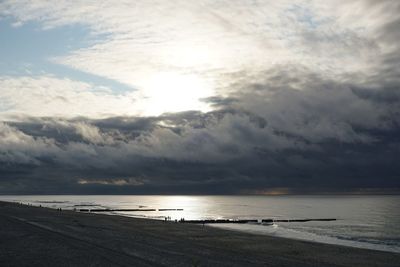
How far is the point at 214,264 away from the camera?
29625mm

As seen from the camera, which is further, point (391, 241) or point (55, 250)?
point (391, 241)

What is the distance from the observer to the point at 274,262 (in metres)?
32.2

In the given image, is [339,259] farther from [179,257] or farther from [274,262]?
[179,257]

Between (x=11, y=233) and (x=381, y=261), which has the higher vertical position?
(x=11, y=233)

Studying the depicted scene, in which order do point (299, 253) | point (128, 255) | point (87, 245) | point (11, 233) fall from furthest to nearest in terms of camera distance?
point (11, 233) < point (299, 253) < point (87, 245) < point (128, 255)

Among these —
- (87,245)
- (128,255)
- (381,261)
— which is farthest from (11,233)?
(381,261)

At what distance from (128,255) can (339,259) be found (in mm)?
19647

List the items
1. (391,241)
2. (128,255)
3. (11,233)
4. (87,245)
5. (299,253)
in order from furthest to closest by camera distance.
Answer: (391,241)
(11,233)
(299,253)
(87,245)
(128,255)

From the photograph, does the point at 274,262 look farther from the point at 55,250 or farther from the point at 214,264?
the point at 55,250

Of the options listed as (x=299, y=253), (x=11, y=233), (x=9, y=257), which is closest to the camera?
(x=9, y=257)

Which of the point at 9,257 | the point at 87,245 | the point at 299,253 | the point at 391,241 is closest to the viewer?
the point at 9,257

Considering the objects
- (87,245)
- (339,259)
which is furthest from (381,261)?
(87,245)

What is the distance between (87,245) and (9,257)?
27.2 ft

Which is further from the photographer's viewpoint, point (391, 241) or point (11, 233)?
point (391, 241)
